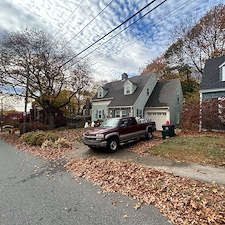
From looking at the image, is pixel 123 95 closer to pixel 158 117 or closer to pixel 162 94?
pixel 162 94

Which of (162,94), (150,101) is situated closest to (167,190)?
(150,101)

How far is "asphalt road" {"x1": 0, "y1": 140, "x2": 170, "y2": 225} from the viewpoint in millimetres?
2928

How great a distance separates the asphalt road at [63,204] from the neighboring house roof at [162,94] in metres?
14.4

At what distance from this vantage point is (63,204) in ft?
11.5

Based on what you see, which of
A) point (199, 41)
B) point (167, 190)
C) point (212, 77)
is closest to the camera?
point (167, 190)

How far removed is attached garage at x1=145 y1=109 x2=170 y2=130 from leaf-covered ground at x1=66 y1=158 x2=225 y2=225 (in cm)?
1227

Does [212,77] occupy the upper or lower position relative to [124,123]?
upper

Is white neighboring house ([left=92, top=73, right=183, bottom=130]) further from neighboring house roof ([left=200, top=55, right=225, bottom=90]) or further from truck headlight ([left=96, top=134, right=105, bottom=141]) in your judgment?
truck headlight ([left=96, top=134, right=105, bottom=141])

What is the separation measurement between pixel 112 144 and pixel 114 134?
1.87 ft

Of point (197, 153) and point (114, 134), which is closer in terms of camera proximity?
point (197, 153)

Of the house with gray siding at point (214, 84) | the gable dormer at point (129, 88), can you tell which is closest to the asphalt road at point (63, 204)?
the house with gray siding at point (214, 84)

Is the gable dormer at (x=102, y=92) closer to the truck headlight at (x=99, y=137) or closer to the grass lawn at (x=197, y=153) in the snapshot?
the truck headlight at (x=99, y=137)

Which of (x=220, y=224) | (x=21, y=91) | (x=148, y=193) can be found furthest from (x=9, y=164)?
(x=21, y=91)

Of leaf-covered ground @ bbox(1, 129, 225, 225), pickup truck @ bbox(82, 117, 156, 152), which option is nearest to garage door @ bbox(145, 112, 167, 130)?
pickup truck @ bbox(82, 117, 156, 152)
